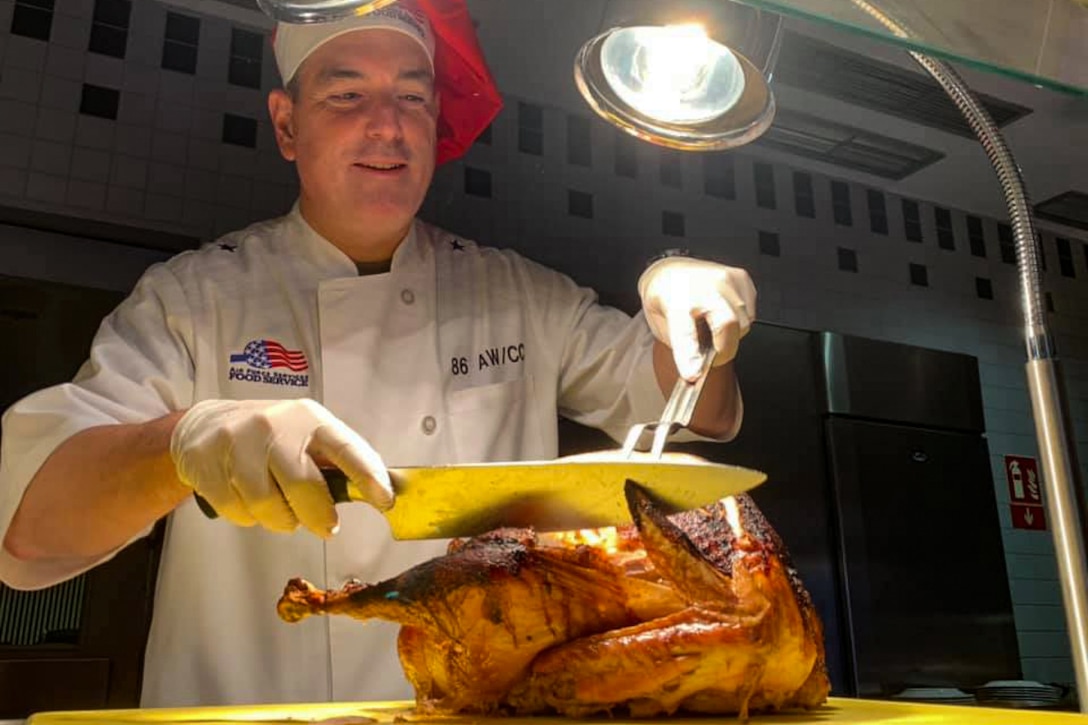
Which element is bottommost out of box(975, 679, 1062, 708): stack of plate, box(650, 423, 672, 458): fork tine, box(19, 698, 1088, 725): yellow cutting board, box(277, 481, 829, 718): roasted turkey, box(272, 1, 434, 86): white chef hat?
box(975, 679, 1062, 708): stack of plate

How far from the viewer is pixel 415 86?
6.55 ft

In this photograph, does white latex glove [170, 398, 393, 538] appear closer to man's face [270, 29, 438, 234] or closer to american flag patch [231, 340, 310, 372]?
american flag patch [231, 340, 310, 372]

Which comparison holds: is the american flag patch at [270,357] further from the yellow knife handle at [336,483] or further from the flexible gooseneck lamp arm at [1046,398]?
the flexible gooseneck lamp arm at [1046,398]

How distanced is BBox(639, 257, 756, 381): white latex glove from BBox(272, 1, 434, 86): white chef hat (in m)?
0.73

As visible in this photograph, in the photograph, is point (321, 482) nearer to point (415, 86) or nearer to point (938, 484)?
point (415, 86)

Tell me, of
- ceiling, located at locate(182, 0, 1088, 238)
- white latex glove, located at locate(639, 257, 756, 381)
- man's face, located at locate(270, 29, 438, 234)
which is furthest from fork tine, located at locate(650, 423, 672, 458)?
ceiling, located at locate(182, 0, 1088, 238)

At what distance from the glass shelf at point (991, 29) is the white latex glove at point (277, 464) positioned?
0.64m

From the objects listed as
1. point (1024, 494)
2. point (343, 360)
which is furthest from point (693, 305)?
point (1024, 494)

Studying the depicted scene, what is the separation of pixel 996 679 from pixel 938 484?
802mm

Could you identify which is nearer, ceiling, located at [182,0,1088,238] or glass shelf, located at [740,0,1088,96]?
glass shelf, located at [740,0,1088,96]

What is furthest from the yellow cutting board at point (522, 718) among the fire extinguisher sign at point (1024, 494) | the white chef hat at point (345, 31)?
the fire extinguisher sign at point (1024, 494)

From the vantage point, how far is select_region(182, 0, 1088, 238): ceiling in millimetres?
3262

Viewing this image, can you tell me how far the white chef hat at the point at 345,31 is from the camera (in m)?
1.93

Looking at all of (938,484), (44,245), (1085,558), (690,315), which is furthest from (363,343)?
(938,484)
